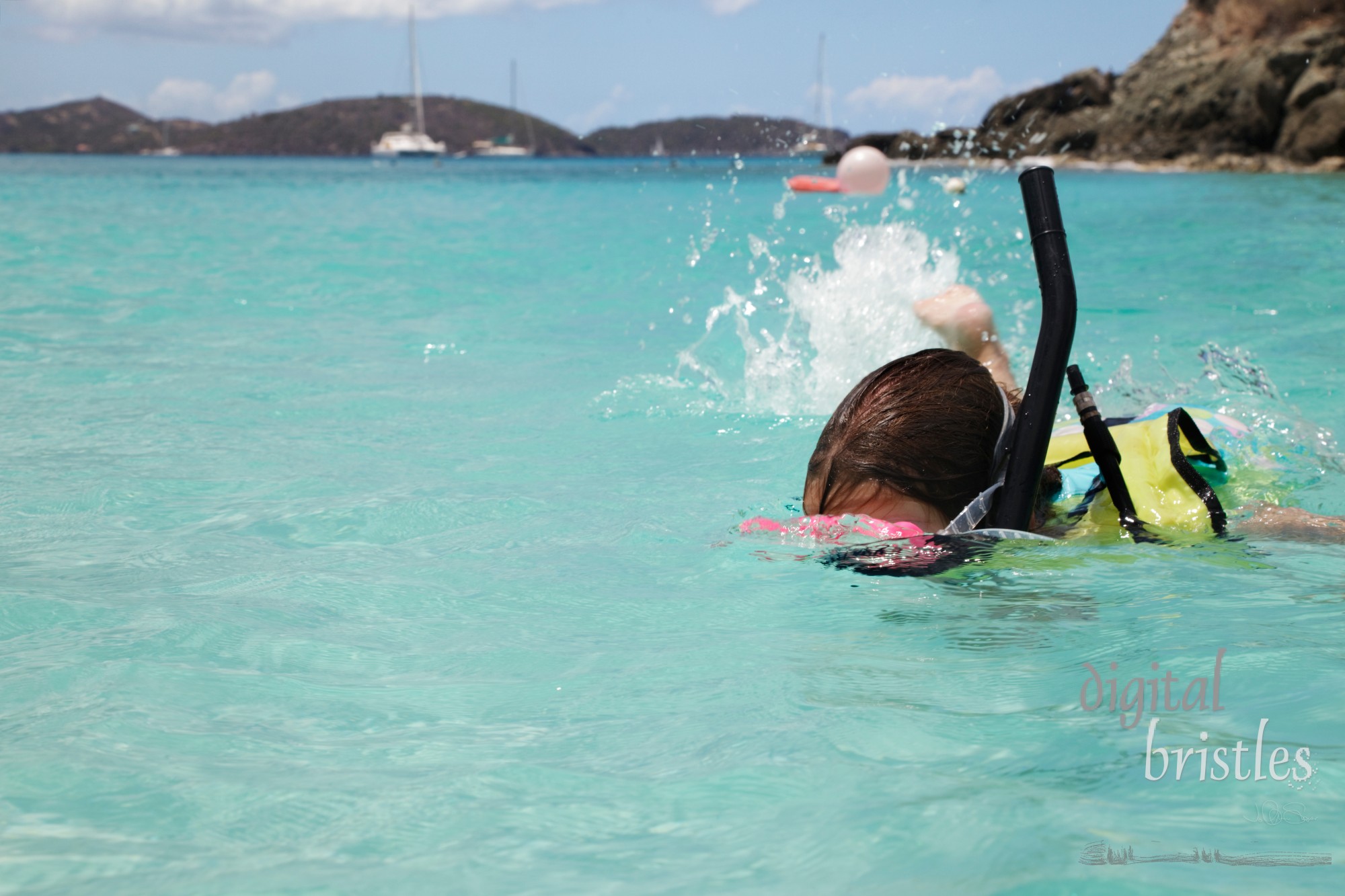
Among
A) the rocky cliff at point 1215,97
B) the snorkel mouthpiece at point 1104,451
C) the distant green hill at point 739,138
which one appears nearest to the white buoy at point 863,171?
the distant green hill at point 739,138

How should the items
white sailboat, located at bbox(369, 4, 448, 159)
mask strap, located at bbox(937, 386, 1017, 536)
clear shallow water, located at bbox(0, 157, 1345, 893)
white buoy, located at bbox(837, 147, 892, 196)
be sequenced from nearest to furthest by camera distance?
clear shallow water, located at bbox(0, 157, 1345, 893) → mask strap, located at bbox(937, 386, 1017, 536) → white buoy, located at bbox(837, 147, 892, 196) → white sailboat, located at bbox(369, 4, 448, 159)

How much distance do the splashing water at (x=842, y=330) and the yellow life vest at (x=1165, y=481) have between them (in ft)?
8.09

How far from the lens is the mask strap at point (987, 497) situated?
2.27 meters

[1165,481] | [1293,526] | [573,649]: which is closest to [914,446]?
[1165,481]

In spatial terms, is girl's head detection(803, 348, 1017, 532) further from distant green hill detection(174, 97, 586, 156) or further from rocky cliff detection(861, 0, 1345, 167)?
distant green hill detection(174, 97, 586, 156)

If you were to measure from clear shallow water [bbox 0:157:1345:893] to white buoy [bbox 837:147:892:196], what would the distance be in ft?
11.0

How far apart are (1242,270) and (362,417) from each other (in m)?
8.90

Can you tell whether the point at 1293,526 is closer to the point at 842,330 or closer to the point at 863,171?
the point at 842,330

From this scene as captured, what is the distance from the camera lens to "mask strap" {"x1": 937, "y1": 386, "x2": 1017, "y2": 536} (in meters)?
2.27

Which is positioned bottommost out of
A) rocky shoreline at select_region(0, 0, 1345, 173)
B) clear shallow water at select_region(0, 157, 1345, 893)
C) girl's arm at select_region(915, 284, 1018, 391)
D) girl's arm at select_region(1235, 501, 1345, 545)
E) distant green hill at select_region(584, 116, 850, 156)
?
clear shallow water at select_region(0, 157, 1345, 893)

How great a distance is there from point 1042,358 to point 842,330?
12.9 ft

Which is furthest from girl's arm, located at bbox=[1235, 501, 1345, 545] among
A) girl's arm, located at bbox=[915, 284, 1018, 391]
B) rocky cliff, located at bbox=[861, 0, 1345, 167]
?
rocky cliff, located at bbox=[861, 0, 1345, 167]

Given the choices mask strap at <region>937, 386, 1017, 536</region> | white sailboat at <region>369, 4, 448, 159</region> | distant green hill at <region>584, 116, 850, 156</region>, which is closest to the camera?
mask strap at <region>937, 386, 1017, 536</region>

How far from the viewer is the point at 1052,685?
6.46 ft
